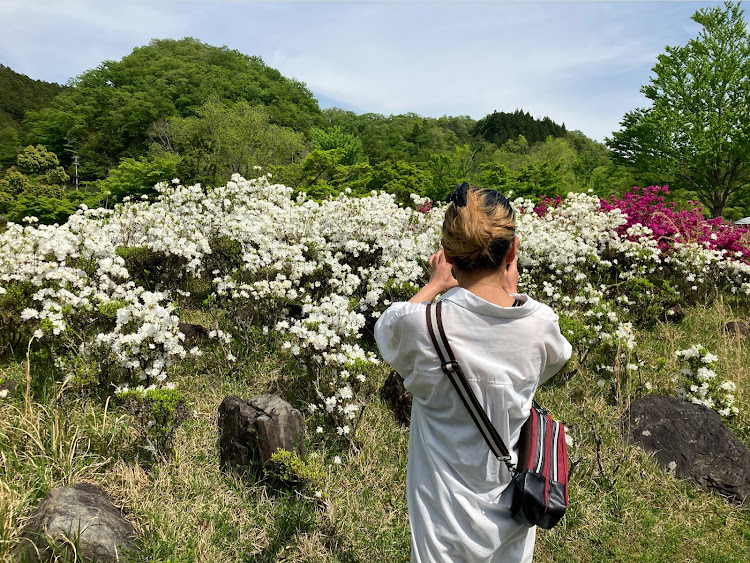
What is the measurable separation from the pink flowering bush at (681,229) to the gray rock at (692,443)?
168 inches

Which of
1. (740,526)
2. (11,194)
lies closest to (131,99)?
(11,194)

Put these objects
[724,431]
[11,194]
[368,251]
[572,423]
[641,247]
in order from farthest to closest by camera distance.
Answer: [11,194] < [641,247] < [368,251] < [572,423] < [724,431]

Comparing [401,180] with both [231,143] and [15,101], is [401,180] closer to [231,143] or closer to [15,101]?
[231,143]

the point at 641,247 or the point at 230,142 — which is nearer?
the point at 641,247

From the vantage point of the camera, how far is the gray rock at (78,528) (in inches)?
97.7

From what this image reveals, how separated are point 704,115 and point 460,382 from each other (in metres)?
23.7

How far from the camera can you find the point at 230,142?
851 inches

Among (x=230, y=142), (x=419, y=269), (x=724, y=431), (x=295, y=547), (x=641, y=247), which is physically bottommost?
(x=295, y=547)

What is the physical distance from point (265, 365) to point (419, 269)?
6.69ft

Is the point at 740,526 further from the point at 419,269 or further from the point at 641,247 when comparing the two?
the point at 641,247

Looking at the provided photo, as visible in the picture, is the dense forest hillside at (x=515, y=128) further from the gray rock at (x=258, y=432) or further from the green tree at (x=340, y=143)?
the gray rock at (x=258, y=432)

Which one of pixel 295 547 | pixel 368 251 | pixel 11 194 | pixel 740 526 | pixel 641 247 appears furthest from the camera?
pixel 11 194

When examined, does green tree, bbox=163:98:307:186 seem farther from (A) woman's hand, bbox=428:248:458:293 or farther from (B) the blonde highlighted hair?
(B) the blonde highlighted hair

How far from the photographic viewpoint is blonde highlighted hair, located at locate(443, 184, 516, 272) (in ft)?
4.68
